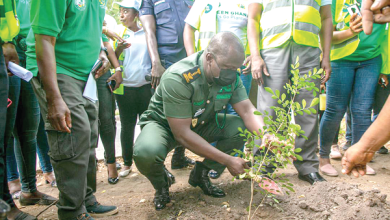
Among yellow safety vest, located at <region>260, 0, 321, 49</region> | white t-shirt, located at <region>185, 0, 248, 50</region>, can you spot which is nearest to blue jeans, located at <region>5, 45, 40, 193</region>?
white t-shirt, located at <region>185, 0, 248, 50</region>

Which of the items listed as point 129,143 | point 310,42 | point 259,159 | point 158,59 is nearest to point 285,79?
point 310,42

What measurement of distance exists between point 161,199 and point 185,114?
69cm

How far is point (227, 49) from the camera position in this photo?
2.18m

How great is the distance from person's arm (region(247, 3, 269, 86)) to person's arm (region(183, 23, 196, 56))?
1.91ft

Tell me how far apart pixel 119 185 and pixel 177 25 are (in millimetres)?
1727

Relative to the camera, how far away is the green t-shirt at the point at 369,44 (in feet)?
9.27

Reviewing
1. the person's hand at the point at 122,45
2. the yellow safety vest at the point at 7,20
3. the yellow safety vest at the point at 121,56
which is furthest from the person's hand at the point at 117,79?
the yellow safety vest at the point at 7,20

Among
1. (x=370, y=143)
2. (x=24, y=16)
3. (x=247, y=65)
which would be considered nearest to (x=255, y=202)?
(x=370, y=143)

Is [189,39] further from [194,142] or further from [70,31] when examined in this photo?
[70,31]

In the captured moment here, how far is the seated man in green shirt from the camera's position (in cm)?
222

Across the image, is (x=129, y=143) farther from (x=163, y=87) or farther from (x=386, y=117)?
(x=386, y=117)

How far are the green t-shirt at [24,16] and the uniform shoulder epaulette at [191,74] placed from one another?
1351mm

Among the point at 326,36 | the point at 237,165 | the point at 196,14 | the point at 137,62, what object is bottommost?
the point at 237,165

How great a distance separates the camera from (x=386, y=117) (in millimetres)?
1414
